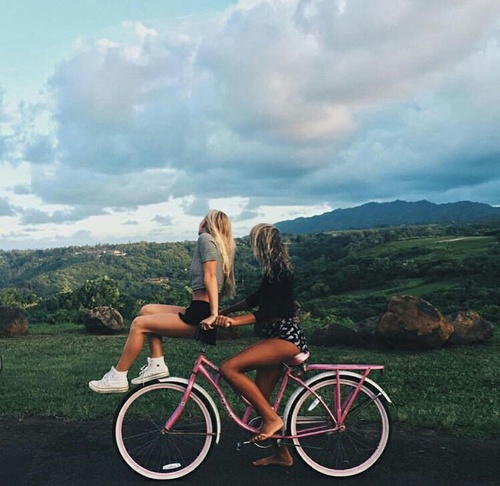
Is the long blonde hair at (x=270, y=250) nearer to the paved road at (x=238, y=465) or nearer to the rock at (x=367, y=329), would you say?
the paved road at (x=238, y=465)

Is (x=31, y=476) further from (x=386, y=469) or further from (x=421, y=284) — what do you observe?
(x=421, y=284)

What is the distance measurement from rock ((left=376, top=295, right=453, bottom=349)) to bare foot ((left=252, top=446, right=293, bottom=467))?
33.8ft

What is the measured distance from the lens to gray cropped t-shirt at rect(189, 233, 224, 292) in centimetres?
559

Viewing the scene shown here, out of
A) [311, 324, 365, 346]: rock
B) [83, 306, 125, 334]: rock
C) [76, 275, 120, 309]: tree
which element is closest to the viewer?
[311, 324, 365, 346]: rock

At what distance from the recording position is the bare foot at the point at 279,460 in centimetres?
575

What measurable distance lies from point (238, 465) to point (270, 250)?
223 centimetres

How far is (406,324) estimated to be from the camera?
15.4m

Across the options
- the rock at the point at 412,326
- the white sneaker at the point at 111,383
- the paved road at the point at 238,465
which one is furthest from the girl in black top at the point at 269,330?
the rock at the point at 412,326

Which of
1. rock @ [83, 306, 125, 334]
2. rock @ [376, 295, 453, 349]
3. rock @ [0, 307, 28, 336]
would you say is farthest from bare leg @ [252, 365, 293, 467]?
rock @ [0, 307, 28, 336]

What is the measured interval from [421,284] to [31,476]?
54.4 m

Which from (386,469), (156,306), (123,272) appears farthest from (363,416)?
(123,272)

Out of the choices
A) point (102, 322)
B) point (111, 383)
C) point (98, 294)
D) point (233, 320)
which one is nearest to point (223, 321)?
point (233, 320)

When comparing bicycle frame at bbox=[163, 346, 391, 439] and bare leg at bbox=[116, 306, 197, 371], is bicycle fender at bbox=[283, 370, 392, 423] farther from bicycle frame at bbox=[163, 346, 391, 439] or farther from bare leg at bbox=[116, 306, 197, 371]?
bare leg at bbox=[116, 306, 197, 371]

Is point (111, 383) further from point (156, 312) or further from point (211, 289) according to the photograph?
point (211, 289)
